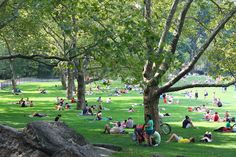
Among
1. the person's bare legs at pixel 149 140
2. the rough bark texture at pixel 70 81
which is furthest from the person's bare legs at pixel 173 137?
the rough bark texture at pixel 70 81

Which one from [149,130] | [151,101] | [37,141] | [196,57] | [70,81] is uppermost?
[196,57]

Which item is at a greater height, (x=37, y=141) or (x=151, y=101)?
(x=151, y=101)

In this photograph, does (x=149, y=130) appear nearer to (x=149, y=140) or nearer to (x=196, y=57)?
Answer: (x=149, y=140)

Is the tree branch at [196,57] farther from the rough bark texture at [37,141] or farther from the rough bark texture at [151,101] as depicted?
the rough bark texture at [37,141]

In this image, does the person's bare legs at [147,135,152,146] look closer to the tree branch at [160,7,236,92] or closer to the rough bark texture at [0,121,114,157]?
the tree branch at [160,7,236,92]

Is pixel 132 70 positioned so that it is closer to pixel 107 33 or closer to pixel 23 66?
pixel 107 33

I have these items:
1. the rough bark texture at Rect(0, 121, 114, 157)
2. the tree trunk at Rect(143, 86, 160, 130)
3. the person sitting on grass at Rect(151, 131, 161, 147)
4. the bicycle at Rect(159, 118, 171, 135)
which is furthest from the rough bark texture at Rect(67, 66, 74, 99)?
the rough bark texture at Rect(0, 121, 114, 157)

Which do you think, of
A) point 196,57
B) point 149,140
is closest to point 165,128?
point 149,140

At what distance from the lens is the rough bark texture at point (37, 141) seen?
11.2 meters

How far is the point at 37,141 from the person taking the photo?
37.3 feet

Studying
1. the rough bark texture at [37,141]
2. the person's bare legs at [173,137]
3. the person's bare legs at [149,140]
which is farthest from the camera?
the person's bare legs at [173,137]

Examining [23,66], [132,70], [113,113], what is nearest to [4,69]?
[23,66]

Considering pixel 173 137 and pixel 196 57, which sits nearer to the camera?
pixel 196 57

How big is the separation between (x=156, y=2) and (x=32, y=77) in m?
74.1
